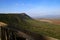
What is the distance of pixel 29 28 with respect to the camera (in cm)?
63

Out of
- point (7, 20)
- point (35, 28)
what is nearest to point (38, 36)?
point (35, 28)

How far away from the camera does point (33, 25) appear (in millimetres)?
621

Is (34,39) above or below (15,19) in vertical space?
below

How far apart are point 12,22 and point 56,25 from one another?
0.94ft

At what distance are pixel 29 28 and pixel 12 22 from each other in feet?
0.47

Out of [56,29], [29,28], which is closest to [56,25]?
[56,29]

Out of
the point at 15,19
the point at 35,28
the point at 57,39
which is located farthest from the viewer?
the point at 15,19

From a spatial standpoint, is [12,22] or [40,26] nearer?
[40,26]

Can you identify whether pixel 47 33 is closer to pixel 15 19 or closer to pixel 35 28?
pixel 35 28

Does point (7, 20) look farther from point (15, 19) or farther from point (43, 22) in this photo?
point (43, 22)

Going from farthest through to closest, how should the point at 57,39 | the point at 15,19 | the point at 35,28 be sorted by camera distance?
the point at 15,19
the point at 35,28
the point at 57,39

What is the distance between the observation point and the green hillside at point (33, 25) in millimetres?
546

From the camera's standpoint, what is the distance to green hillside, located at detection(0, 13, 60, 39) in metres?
0.55

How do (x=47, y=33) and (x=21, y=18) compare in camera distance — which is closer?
(x=47, y=33)
